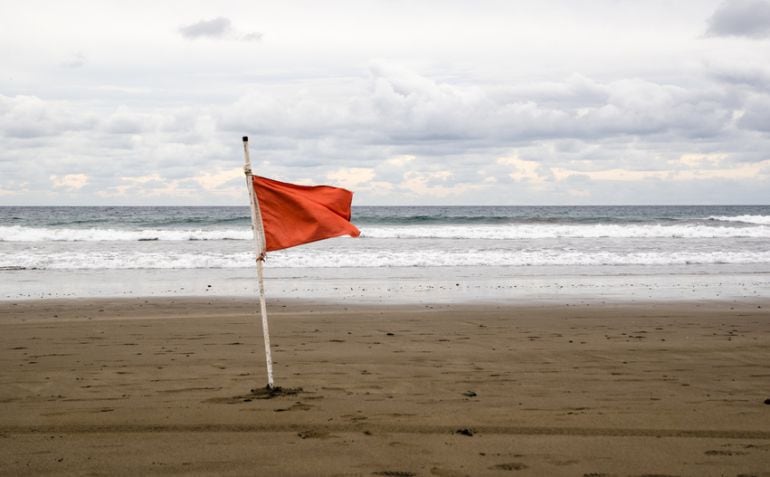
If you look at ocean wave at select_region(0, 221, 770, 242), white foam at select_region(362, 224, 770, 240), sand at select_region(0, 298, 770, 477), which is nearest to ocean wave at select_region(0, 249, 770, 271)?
ocean wave at select_region(0, 221, 770, 242)

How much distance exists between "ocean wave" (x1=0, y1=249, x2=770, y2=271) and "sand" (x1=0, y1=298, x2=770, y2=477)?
11581 millimetres

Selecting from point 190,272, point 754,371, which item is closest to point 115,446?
point 754,371

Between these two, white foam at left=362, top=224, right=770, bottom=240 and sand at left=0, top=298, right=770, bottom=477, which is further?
white foam at left=362, top=224, right=770, bottom=240

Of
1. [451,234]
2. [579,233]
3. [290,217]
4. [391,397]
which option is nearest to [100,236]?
[451,234]

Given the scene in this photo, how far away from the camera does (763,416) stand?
236 inches

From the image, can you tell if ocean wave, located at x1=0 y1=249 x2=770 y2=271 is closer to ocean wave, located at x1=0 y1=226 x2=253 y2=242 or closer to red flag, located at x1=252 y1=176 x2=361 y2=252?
ocean wave, located at x1=0 y1=226 x2=253 y2=242

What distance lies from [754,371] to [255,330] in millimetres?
6749

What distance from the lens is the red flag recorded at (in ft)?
21.4

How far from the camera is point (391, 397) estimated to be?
6582mm

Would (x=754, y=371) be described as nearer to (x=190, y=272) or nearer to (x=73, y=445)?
(x=73, y=445)

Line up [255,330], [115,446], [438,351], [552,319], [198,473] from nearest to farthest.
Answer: [198,473]
[115,446]
[438,351]
[255,330]
[552,319]

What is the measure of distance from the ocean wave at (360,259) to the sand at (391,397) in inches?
456

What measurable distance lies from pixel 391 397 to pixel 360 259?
17.7m

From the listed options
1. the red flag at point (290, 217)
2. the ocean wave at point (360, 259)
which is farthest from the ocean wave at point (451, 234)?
the red flag at point (290, 217)
